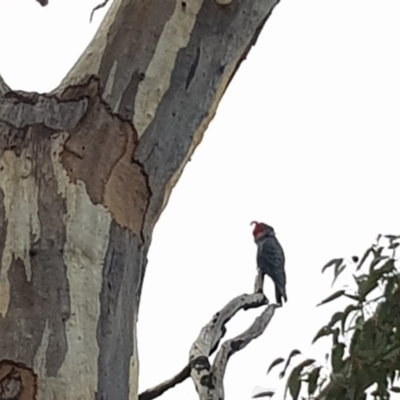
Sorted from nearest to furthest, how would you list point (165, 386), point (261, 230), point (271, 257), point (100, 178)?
1. point (100, 178)
2. point (165, 386)
3. point (271, 257)
4. point (261, 230)

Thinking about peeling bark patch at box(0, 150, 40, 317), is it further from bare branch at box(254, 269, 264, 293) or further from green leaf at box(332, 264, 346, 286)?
green leaf at box(332, 264, 346, 286)

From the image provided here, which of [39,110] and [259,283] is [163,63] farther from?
[259,283]

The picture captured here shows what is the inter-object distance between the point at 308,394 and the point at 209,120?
128cm

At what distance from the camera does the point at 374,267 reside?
235 centimetres

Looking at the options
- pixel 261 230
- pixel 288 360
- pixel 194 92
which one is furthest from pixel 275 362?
pixel 194 92

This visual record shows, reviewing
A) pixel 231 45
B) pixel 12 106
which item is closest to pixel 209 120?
pixel 231 45

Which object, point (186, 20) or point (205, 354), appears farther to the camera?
point (205, 354)

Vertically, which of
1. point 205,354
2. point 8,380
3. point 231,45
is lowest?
point 8,380

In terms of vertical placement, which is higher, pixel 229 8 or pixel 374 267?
pixel 374 267

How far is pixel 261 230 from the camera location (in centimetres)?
279

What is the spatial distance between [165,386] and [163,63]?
1.96 feet

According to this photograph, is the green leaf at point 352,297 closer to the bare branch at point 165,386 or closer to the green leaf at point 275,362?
the green leaf at point 275,362

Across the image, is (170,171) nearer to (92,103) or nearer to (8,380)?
(92,103)

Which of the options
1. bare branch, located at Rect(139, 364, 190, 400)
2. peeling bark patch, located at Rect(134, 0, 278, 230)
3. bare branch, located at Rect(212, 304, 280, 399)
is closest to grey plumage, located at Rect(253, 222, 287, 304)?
bare branch, located at Rect(212, 304, 280, 399)
